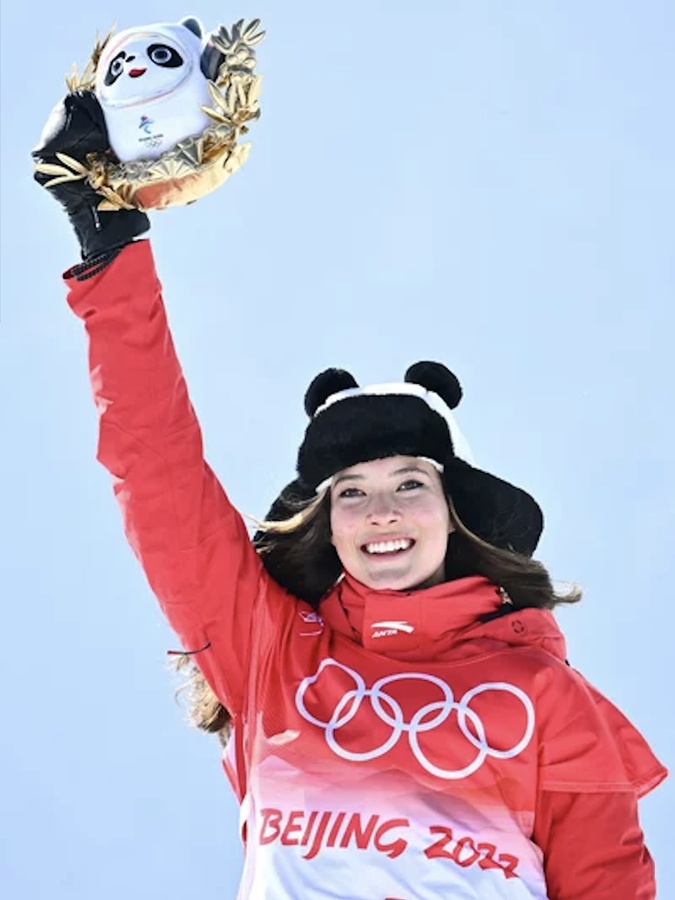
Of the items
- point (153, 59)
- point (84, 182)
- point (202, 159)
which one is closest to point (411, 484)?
point (202, 159)

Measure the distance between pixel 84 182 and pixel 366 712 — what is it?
1895 millimetres

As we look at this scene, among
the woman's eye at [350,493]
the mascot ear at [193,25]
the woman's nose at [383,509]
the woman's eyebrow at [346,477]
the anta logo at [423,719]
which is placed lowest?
the anta logo at [423,719]

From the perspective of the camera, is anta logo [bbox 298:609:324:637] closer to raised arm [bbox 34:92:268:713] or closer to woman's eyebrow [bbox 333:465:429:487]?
raised arm [bbox 34:92:268:713]

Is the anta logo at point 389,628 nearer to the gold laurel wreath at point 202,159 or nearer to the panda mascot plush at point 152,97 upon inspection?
the gold laurel wreath at point 202,159

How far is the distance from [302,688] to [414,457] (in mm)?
918

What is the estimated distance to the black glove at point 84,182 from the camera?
5066 millimetres

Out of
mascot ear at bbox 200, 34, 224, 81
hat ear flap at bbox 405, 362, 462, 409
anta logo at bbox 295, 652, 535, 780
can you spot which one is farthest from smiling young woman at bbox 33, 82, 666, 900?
mascot ear at bbox 200, 34, 224, 81

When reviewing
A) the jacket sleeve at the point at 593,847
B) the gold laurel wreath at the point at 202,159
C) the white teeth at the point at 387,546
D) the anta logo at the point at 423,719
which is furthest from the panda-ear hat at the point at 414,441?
the jacket sleeve at the point at 593,847

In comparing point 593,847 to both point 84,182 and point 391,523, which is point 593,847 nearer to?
point 391,523

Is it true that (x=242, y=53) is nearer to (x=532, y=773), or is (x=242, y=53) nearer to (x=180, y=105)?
(x=180, y=105)

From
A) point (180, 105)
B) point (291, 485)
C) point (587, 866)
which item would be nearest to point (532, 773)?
point (587, 866)

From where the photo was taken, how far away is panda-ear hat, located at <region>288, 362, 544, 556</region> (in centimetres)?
546

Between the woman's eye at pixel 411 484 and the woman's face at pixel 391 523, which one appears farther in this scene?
the woman's eye at pixel 411 484

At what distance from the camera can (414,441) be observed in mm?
5480
